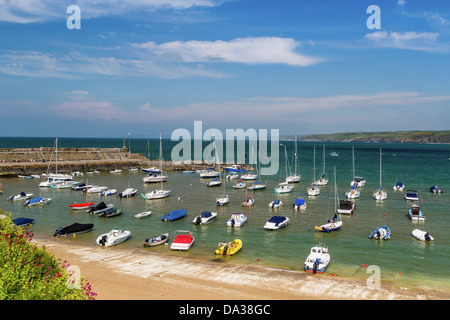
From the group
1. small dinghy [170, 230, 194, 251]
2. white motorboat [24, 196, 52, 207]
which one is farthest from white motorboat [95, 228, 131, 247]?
white motorboat [24, 196, 52, 207]

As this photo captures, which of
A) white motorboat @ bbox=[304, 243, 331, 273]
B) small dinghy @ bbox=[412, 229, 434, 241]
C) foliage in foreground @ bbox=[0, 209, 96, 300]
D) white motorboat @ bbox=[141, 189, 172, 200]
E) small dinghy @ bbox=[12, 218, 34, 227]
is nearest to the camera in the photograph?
foliage in foreground @ bbox=[0, 209, 96, 300]

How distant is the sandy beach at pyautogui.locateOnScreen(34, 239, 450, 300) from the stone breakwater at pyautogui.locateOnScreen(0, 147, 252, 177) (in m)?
73.7

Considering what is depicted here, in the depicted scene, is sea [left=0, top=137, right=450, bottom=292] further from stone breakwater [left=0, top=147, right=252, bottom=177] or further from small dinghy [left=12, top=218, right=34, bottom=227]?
stone breakwater [left=0, top=147, right=252, bottom=177]

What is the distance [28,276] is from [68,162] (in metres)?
99.6

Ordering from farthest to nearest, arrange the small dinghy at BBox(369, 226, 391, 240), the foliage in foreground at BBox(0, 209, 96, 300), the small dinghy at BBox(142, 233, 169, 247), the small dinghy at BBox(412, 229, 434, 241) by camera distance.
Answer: the small dinghy at BBox(369, 226, 391, 240) → the small dinghy at BBox(412, 229, 434, 241) → the small dinghy at BBox(142, 233, 169, 247) → the foliage in foreground at BBox(0, 209, 96, 300)

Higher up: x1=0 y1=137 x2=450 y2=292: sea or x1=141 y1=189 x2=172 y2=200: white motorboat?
x1=141 y1=189 x2=172 y2=200: white motorboat

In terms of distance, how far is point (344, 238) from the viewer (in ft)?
128

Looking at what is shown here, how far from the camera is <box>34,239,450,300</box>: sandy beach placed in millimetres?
23625

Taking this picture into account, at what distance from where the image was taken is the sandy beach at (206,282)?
→ 930 inches

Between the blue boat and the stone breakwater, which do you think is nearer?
the blue boat

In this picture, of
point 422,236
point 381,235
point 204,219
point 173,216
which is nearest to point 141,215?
point 173,216

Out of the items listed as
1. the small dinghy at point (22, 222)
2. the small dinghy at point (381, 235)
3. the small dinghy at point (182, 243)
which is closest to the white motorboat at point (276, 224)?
the small dinghy at point (381, 235)
